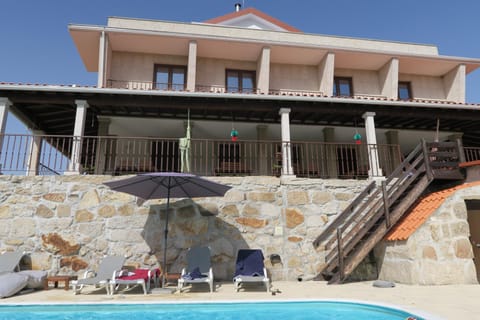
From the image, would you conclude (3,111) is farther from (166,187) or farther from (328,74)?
(328,74)

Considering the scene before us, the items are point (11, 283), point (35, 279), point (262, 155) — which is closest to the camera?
point (11, 283)

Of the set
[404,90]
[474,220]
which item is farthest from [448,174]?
[404,90]

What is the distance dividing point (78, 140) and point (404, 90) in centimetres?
1433

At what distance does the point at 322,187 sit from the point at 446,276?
3.30 m

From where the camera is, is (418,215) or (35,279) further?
(418,215)

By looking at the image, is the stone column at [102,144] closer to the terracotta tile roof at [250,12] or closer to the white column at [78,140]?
the white column at [78,140]

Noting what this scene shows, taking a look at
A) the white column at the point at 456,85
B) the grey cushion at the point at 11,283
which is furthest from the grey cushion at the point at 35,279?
the white column at the point at 456,85

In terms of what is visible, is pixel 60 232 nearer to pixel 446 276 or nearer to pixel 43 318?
pixel 43 318

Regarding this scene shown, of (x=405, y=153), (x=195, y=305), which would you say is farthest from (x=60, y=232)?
(x=405, y=153)

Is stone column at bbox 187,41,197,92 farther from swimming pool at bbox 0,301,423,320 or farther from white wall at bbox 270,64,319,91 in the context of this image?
swimming pool at bbox 0,301,423,320

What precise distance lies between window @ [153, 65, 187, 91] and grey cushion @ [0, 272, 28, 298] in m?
8.79

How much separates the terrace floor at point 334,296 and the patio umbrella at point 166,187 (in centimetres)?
117

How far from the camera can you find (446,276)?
6.23 m

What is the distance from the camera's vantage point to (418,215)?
691 cm
